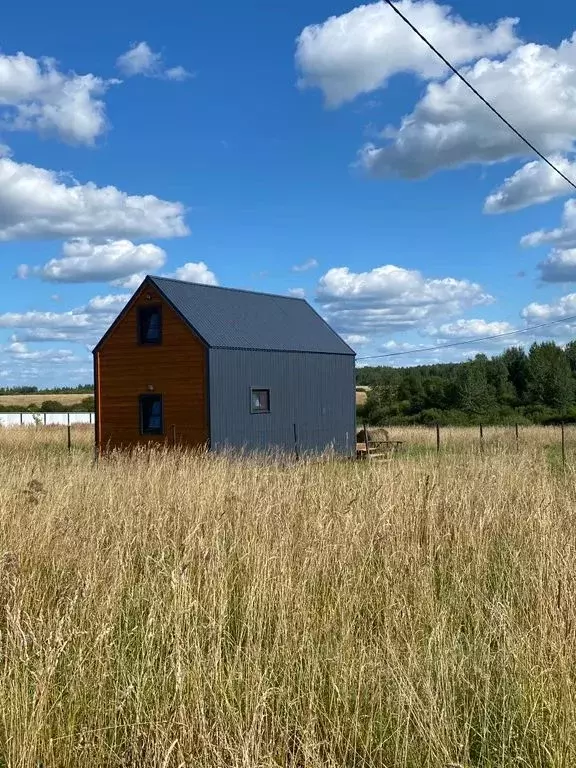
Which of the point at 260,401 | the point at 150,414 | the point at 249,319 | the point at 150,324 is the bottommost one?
the point at 150,414

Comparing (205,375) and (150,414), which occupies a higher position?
(205,375)

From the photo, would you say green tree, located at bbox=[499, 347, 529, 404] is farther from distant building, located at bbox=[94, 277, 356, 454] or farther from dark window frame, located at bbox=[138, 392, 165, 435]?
dark window frame, located at bbox=[138, 392, 165, 435]

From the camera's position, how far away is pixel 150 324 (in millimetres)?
26109

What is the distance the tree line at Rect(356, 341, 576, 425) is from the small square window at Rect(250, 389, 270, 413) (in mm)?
34402

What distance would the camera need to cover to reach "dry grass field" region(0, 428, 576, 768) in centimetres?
330

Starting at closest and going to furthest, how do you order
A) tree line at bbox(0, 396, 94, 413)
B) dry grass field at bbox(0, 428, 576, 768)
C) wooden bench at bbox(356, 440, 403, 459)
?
dry grass field at bbox(0, 428, 576, 768) → wooden bench at bbox(356, 440, 403, 459) → tree line at bbox(0, 396, 94, 413)

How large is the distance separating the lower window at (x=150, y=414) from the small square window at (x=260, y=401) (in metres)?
3.04

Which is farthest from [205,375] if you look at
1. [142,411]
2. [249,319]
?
[249,319]

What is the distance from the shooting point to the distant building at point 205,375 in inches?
973

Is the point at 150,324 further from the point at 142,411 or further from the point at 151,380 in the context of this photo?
the point at 142,411

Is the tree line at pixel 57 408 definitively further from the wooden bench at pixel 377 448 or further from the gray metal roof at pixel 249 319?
the wooden bench at pixel 377 448

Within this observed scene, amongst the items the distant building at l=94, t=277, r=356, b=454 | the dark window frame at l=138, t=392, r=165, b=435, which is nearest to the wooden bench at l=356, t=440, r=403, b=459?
the distant building at l=94, t=277, r=356, b=454

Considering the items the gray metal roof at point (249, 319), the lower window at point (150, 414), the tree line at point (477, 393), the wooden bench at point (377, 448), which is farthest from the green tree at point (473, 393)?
the lower window at point (150, 414)

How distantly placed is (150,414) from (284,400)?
15.6ft
